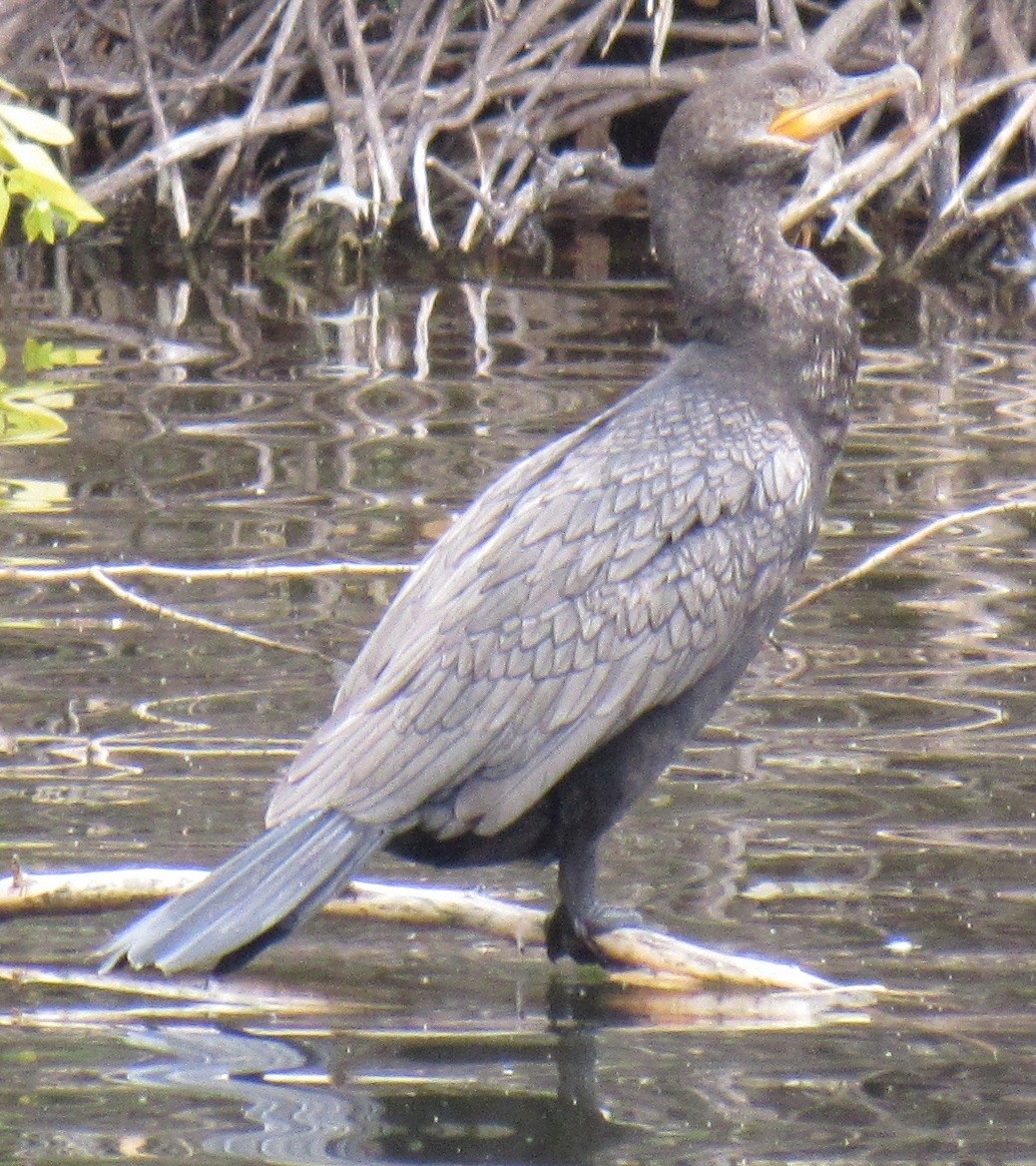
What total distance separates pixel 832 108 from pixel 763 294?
1.30 feet

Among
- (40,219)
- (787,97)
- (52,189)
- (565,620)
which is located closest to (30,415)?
(40,219)

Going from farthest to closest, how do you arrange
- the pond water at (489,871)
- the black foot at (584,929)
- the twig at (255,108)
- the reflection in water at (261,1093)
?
the twig at (255,108), the black foot at (584,929), the pond water at (489,871), the reflection in water at (261,1093)

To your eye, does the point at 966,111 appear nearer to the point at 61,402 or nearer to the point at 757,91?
the point at 61,402

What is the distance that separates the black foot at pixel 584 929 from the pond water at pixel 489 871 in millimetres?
65

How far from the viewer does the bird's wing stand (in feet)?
11.2

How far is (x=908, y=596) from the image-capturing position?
5602 millimetres

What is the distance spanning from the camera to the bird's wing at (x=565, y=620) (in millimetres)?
3408

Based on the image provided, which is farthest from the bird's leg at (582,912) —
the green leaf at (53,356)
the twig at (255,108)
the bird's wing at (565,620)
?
the twig at (255,108)

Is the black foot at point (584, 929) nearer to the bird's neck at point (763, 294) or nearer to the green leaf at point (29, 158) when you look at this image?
the bird's neck at point (763, 294)

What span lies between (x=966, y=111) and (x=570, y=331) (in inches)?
67.3

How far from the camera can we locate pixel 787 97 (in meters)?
3.93

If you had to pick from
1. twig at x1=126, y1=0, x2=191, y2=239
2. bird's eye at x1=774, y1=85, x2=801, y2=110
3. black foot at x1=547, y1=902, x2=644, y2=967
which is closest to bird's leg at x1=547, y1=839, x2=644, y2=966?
black foot at x1=547, y1=902, x2=644, y2=967

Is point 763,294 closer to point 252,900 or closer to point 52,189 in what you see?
point 52,189

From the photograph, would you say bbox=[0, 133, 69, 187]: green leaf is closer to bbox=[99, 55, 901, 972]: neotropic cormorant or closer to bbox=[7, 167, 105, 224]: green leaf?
bbox=[7, 167, 105, 224]: green leaf
